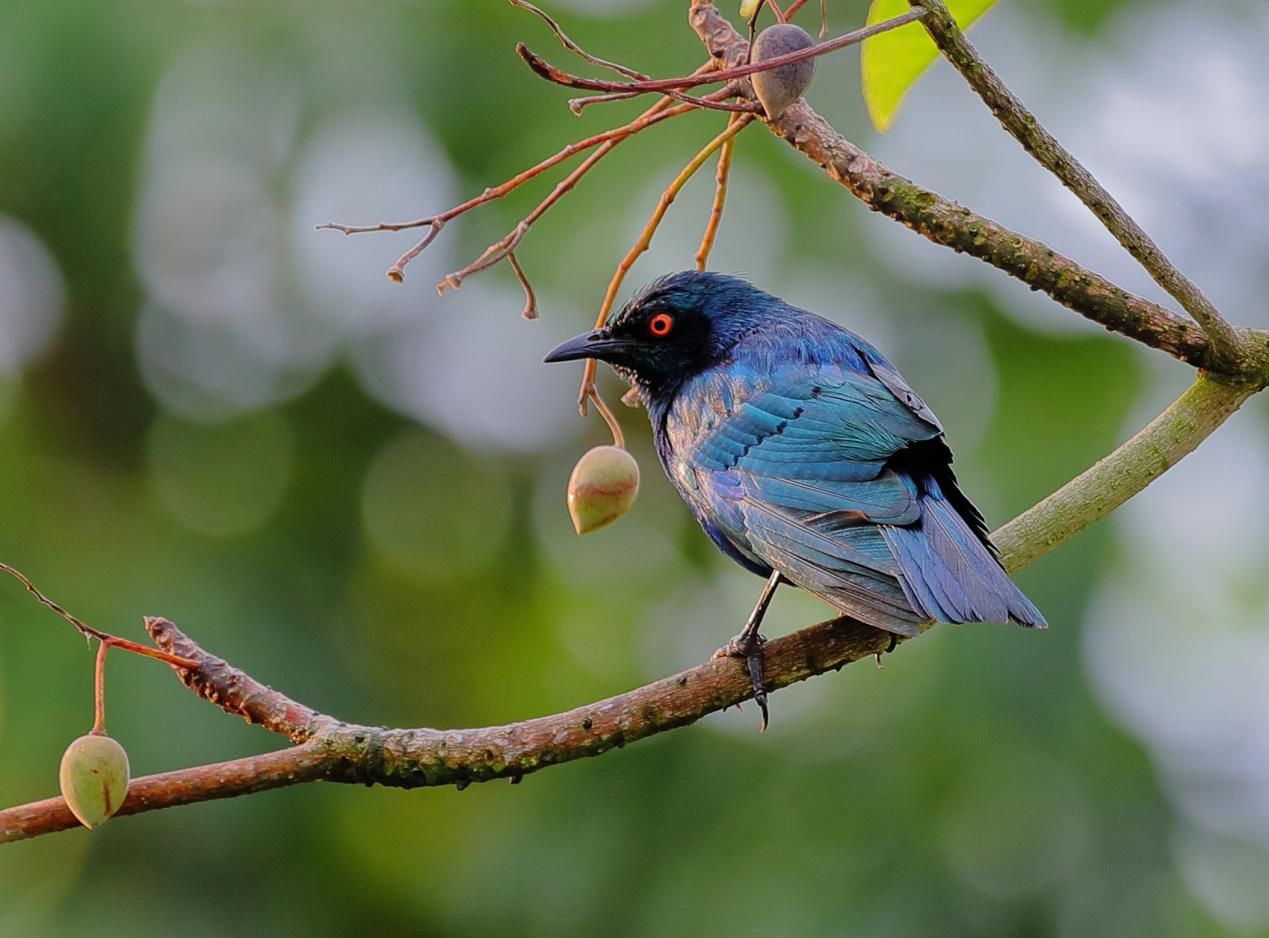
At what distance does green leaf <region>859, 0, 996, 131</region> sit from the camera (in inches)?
124

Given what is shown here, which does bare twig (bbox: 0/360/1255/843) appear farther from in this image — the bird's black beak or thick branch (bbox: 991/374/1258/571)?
the bird's black beak

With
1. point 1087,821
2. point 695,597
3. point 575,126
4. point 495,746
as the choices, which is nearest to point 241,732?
point 695,597

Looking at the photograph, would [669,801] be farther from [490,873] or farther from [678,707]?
[678,707]

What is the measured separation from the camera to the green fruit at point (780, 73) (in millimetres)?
2752

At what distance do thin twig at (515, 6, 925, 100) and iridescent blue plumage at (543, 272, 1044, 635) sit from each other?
44.1 inches

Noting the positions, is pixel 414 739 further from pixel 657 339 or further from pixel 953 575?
pixel 657 339

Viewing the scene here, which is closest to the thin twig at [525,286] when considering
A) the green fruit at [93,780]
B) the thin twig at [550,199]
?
the thin twig at [550,199]

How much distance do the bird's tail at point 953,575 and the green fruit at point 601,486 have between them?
0.59 m

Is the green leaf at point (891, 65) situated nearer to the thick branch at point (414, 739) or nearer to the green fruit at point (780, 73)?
the green fruit at point (780, 73)

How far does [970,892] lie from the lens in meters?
6.14

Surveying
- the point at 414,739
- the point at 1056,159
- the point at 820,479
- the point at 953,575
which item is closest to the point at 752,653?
the point at 953,575

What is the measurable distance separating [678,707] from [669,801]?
455cm

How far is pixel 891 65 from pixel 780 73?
0.58m

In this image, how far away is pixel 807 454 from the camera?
359 centimetres
